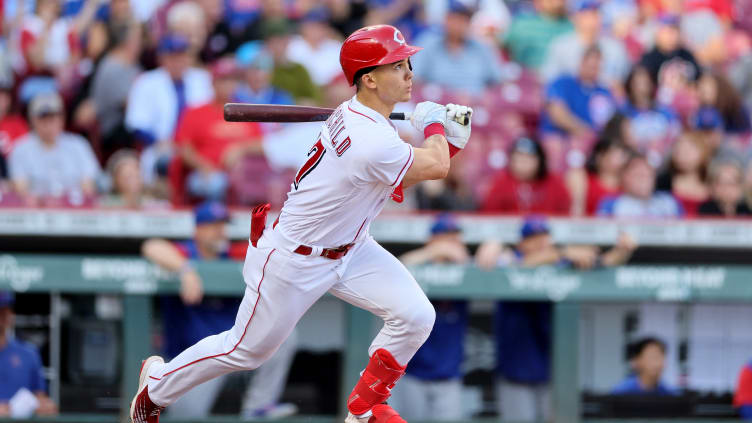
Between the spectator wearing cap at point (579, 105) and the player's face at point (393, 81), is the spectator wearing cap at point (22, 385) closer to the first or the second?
the player's face at point (393, 81)

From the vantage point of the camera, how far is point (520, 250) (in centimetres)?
553

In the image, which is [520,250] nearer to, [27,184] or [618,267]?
[618,267]

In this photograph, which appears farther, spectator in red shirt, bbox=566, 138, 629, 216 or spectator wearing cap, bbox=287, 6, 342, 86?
spectator wearing cap, bbox=287, 6, 342, 86

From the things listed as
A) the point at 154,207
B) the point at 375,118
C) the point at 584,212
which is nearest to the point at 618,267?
the point at 584,212

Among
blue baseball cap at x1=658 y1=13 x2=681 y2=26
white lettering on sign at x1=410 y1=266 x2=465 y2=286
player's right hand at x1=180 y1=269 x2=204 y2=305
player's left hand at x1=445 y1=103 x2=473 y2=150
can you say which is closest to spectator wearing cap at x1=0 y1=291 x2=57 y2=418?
player's right hand at x1=180 y1=269 x2=204 y2=305

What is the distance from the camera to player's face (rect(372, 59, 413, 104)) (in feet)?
11.8

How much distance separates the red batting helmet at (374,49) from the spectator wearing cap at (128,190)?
2.63m

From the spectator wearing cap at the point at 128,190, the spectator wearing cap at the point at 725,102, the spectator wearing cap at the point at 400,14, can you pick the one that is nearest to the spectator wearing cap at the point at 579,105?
the spectator wearing cap at the point at 725,102

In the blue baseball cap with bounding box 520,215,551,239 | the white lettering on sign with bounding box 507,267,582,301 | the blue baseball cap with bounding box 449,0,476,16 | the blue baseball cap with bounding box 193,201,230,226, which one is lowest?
the white lettering on sign with bounding box 507,267,582,301

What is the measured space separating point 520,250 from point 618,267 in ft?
1.76

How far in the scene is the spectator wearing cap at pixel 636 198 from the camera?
627 cm

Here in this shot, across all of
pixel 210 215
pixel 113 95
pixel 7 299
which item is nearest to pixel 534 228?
pixel 210 215

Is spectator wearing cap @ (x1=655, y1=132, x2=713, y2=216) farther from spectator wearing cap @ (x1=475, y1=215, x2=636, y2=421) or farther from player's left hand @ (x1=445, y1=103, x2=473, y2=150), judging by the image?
player's left hand @ (x1=445, y1=103, x2=473, y2=150)

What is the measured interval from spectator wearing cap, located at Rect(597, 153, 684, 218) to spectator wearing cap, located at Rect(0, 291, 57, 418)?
10.7ft
